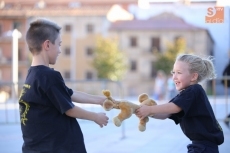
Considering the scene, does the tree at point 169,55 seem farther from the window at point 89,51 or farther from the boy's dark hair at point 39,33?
the boy's dark hair at point 39,33

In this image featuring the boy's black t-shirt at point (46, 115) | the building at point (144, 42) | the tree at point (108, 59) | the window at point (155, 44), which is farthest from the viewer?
the window at point (155, 44)

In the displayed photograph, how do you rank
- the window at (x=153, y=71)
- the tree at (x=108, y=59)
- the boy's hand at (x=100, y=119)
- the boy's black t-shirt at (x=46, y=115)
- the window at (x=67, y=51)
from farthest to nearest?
the window at (x=67, y=51) → the window at (x=153, y=71) → the tree at (x=108, y=59) → the boy's hand at (x=100, y=119) → the boy's black t-shirt at (x=46, y=115)

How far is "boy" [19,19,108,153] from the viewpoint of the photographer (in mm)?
3570

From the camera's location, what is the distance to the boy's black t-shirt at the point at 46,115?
Answer: 11.7 feet

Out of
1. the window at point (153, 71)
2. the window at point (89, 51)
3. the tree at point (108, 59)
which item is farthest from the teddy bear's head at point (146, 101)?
the window at point (89, 51)

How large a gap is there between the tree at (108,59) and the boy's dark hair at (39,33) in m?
49.4

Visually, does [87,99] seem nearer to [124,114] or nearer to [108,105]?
[108,105]

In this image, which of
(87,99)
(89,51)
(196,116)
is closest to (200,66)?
(196,116)

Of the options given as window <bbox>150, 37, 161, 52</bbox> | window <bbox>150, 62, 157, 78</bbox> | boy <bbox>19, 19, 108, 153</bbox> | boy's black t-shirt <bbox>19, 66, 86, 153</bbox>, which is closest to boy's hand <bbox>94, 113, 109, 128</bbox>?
boy <bbox>19, 19, 108, 153</bbox>

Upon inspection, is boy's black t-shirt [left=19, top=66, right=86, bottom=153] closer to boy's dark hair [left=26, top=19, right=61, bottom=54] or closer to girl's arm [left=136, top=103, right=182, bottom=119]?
boy's dark hair [left=26, top=19, right=61, bottom=54]

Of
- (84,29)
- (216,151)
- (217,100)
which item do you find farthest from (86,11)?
(216,151)

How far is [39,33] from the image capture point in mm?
3646

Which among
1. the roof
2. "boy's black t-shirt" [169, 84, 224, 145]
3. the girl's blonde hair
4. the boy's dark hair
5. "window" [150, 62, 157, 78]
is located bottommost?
"window" [150, 62, 157, 78]

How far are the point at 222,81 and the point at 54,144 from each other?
871cm
